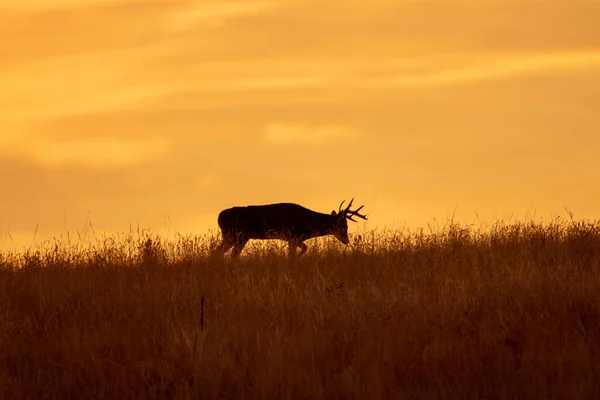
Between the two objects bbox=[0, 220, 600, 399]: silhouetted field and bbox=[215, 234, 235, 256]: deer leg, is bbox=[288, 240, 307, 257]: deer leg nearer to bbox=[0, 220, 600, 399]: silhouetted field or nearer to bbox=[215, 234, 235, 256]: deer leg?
bbox=[0, 220, 600, 399]: silhouetted field

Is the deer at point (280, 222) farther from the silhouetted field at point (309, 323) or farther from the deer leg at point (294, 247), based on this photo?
the silhouetted field at point (309, 323)

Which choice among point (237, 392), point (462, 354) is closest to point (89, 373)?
point (237, 392)

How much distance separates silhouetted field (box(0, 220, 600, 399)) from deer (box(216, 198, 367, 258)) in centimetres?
402

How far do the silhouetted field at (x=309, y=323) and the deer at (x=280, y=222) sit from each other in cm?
402

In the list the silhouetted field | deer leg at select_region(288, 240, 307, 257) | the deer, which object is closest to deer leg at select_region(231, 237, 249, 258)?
the deer

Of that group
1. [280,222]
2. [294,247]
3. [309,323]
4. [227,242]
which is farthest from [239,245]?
[309,323]

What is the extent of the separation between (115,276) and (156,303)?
2.28m

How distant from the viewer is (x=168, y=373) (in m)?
7.60

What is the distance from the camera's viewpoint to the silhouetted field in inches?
289

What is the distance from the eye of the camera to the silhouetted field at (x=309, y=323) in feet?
24.1

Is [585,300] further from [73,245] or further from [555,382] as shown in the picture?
[73,245]

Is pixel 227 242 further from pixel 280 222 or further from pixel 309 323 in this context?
pixel 309 323

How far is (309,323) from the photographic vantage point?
364 inches

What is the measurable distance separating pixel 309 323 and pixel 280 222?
32.3ft
